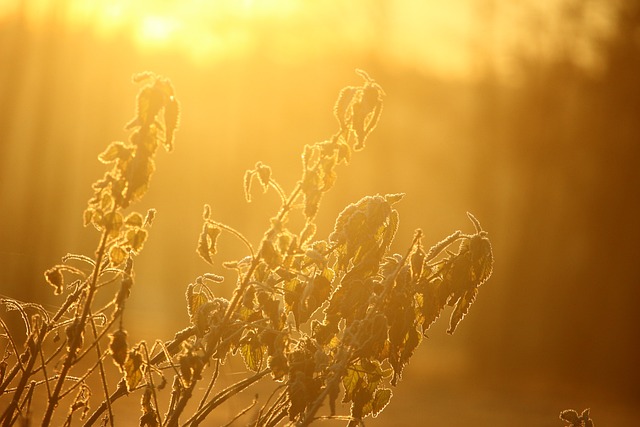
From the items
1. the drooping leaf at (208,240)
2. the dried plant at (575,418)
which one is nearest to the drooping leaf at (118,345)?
the drooping leaf at (208,240)

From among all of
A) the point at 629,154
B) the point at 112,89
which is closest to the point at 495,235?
the point at 629,154

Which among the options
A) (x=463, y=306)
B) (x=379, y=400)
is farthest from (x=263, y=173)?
(x=379, y=400)

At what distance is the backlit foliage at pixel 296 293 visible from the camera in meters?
2.14

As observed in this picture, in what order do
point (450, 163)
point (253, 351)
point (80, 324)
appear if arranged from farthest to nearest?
1. point (450, 163)
2. point (253, 351)
3. point (80, 324)

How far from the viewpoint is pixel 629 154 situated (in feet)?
69.4

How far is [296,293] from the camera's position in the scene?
2.41m

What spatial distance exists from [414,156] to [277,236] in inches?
913

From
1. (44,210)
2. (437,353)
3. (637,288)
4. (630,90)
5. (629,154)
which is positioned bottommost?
(437,353)

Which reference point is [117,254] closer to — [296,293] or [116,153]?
[116,153]

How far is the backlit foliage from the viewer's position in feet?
7.02

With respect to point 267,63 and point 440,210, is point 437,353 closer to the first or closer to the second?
point 440,210

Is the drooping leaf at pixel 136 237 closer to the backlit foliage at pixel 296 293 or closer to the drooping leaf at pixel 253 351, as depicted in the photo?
the backlit foliage at pixel 296 293

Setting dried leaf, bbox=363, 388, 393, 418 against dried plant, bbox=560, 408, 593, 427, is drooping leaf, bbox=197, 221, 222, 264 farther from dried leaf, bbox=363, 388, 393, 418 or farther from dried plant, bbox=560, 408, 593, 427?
dried plant, bbox=560, 408, 593, 427

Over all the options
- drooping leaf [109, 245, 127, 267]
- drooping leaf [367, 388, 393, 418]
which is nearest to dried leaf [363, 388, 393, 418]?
drooping leaf [367, 388, 393, 418]
